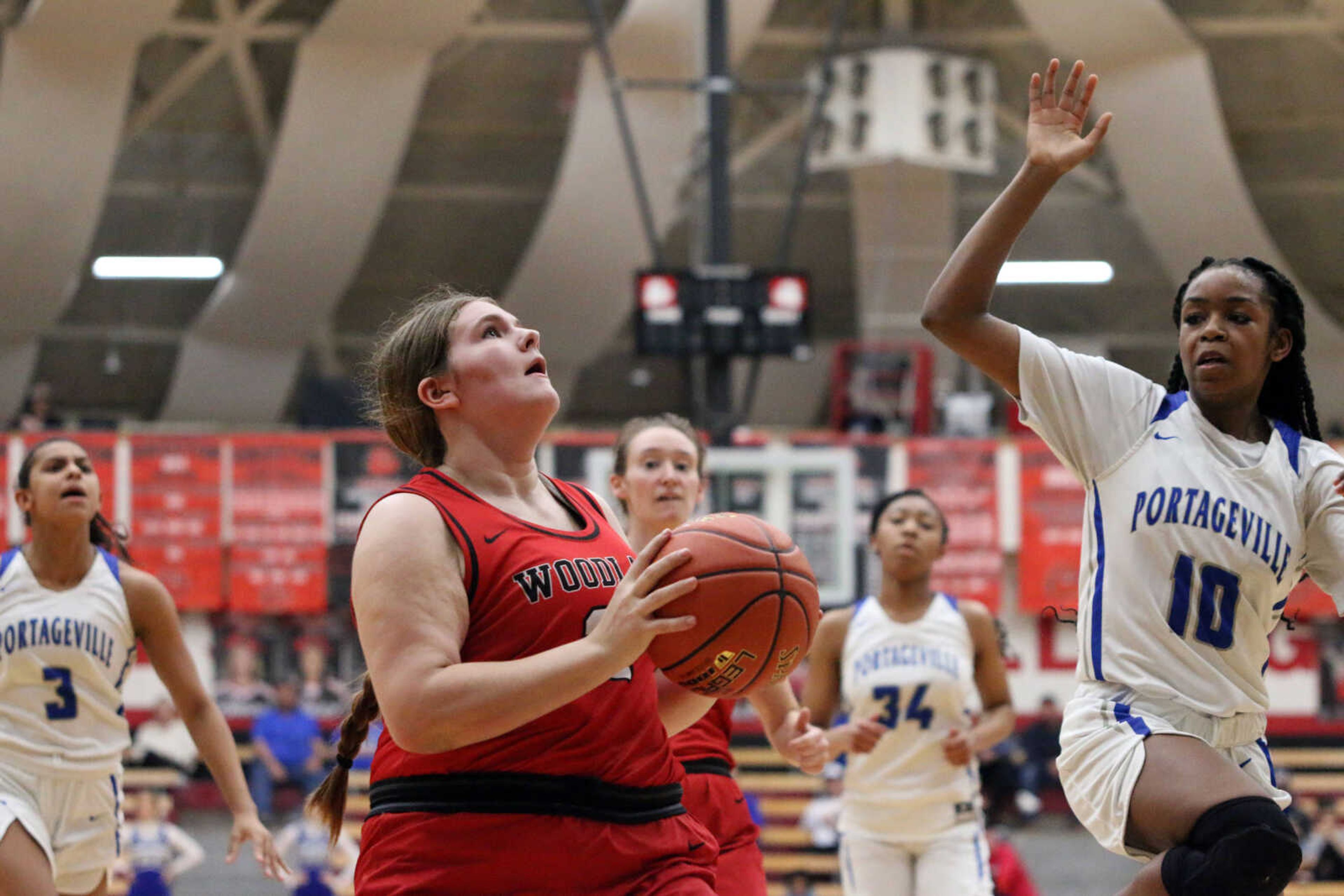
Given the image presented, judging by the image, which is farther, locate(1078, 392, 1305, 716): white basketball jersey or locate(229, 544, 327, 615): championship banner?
locate(229, 544, 327, 615): championship banner

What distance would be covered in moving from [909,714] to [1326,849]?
762cm

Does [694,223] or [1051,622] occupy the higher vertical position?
[694,223]

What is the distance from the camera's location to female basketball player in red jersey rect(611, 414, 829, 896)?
13.3 ft

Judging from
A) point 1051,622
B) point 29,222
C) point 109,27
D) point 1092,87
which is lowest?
point 1051,622

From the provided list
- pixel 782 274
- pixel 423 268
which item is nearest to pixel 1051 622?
pixel 782 274

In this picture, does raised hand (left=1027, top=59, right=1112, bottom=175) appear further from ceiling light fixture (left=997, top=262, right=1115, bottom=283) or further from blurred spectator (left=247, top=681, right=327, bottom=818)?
ceiling light fixture (left=997, top=262, right=1115, bottom=283)

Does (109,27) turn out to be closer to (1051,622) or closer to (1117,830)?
(1051,622)

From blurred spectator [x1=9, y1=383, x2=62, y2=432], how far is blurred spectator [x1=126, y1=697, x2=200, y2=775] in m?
3.12

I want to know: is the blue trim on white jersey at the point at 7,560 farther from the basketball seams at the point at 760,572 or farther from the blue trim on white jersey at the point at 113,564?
the basketball seams at the point at 760,572

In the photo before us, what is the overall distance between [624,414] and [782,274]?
38.2 feet

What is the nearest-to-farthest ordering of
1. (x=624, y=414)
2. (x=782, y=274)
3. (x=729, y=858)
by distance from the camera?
(x=729, y=858), (x=782, y=274), (x=624, y=414)

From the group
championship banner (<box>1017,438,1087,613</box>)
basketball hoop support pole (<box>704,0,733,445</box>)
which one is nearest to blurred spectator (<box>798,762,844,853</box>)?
championship banner (<box>1017,438,1087,613</box>)

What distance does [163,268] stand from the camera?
65.5 feet

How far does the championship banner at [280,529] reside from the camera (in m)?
14.1
